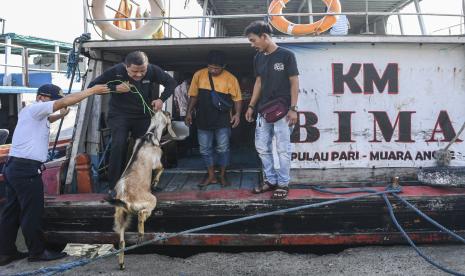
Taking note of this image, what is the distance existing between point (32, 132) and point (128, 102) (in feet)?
3.29

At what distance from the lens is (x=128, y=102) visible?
14.8 feet

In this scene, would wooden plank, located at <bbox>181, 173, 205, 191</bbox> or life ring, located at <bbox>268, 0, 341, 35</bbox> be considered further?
life ring, located at <bbox>268, 0, 341, 35</bbox>

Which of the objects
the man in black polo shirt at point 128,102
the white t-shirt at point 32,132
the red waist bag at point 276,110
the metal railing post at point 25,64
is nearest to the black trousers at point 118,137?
the man in black polo shirt at point 128,102

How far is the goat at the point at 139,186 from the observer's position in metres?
3.83

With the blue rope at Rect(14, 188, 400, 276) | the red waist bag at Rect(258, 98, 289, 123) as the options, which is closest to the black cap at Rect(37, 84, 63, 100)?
the blue rope at Rect(14, 188, 400, 276)

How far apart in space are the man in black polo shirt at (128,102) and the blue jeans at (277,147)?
3.60ft

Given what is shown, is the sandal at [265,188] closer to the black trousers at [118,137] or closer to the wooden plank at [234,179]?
the wooden plank at [234,179]

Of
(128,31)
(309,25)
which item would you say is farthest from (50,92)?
(309,25)

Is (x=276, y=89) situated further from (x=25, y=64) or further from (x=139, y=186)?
(x=25, y=64)

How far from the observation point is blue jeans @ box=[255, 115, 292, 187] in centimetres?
420

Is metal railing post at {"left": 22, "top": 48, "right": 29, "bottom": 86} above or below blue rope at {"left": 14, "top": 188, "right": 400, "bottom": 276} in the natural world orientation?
above

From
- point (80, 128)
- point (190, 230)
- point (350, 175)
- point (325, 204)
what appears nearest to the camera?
point (190, 230)

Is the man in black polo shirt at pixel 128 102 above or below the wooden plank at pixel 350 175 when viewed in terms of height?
above

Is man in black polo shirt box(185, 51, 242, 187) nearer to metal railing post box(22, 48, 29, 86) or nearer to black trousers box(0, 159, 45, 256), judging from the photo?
black trousers box(0, 159, 45, 256)
